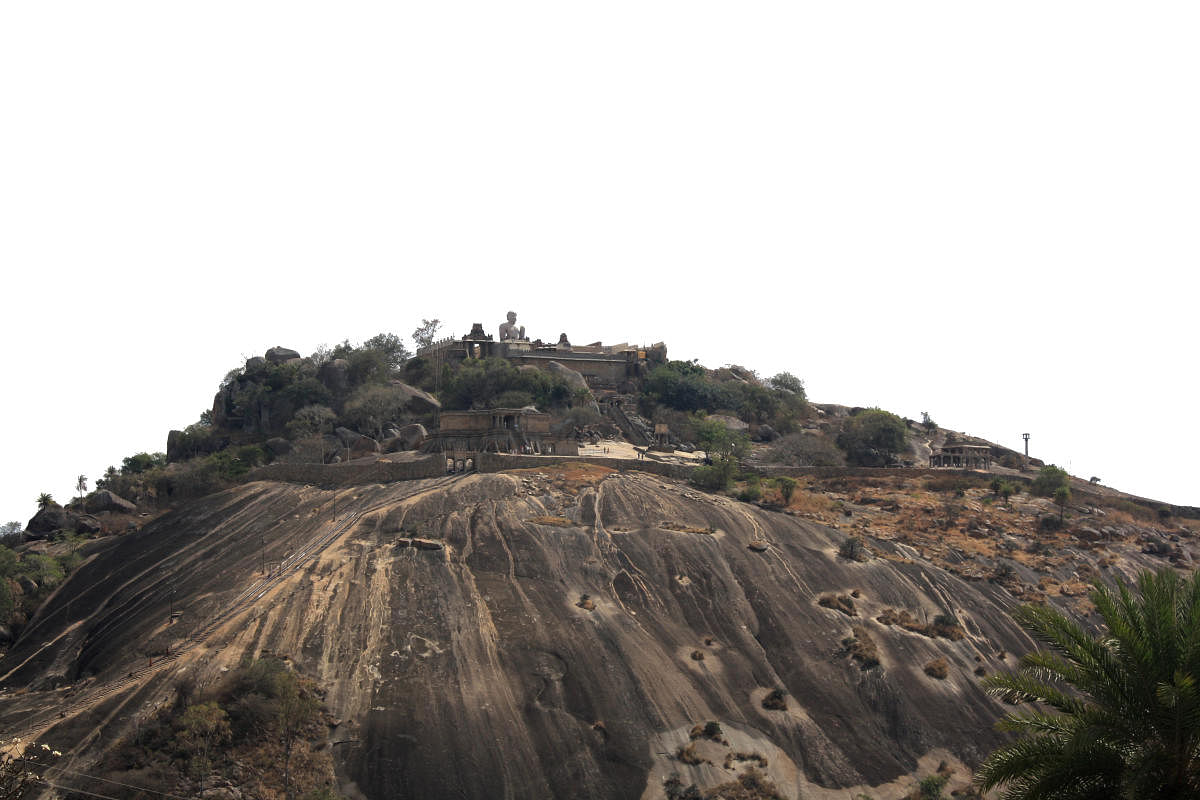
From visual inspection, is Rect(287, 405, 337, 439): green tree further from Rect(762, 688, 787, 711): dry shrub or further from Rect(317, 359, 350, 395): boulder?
Rect(762, 688, 787, 711): dry shrub

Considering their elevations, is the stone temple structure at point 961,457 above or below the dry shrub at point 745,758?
above

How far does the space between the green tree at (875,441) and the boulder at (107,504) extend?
54.2 meters

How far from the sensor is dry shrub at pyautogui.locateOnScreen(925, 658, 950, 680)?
40.0 meters

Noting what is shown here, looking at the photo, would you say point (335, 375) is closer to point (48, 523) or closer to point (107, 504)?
point (107, 504)

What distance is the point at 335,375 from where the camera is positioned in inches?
3120

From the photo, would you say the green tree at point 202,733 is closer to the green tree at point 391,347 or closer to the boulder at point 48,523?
the boulder at point 48,523

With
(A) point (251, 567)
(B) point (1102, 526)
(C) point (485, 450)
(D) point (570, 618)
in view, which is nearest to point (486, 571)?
(D) point (570, 618)

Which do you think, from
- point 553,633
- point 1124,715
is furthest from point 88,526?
point 1124,715

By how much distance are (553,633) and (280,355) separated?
2203 inches

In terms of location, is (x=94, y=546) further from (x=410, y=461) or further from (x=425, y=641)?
(x=425, y=641)

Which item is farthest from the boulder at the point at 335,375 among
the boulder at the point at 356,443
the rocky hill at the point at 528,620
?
the rocky hill at the point at 528,620

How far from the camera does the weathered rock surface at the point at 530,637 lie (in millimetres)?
32062

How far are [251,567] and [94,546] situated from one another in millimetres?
19311

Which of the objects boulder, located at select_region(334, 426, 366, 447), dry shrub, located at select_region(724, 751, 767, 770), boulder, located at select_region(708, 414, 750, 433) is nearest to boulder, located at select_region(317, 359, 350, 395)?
boulder, located at select_region(334, 426, 366, 447)
